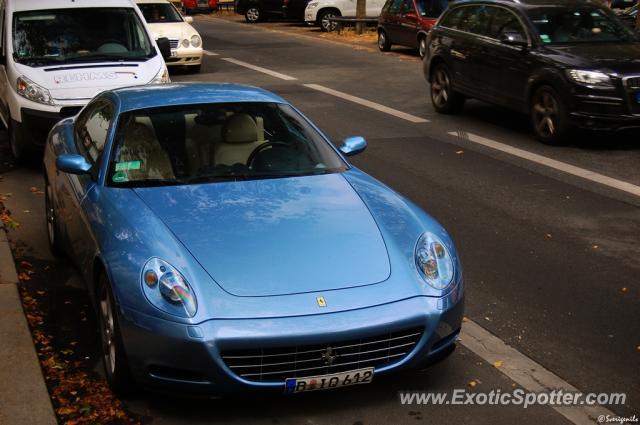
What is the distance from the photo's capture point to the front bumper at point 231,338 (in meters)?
4.74

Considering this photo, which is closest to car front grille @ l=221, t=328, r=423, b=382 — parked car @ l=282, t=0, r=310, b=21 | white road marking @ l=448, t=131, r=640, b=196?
white road marking @ l=448, t=131, r=640, b=196

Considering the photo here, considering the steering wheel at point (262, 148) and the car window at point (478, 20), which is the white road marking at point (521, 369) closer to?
the steering wheel at point (262, 148)

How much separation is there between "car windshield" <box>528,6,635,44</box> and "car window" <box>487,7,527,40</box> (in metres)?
0.21

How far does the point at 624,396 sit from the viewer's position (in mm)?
5336

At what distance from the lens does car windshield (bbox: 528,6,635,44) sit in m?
13.5

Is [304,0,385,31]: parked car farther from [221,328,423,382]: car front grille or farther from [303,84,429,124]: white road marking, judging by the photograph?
[221,328,423,382]: car front grille

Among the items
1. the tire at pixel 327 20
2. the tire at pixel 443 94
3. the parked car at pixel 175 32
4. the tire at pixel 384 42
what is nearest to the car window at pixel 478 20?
the tire at pixel 443 94

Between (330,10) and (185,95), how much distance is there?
27016 mm

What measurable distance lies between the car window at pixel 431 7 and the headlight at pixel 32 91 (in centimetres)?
1495

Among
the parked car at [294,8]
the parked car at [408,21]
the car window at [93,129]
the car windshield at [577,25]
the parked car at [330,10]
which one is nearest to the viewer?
the car window at [93,129]

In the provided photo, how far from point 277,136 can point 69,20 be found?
6.39 meters

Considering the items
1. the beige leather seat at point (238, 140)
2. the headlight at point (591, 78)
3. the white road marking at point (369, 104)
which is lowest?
the white road marking at point (369, 104)

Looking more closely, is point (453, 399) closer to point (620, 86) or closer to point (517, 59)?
point (620, 86)

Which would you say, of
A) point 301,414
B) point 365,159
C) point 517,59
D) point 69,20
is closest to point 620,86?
point 517,59
